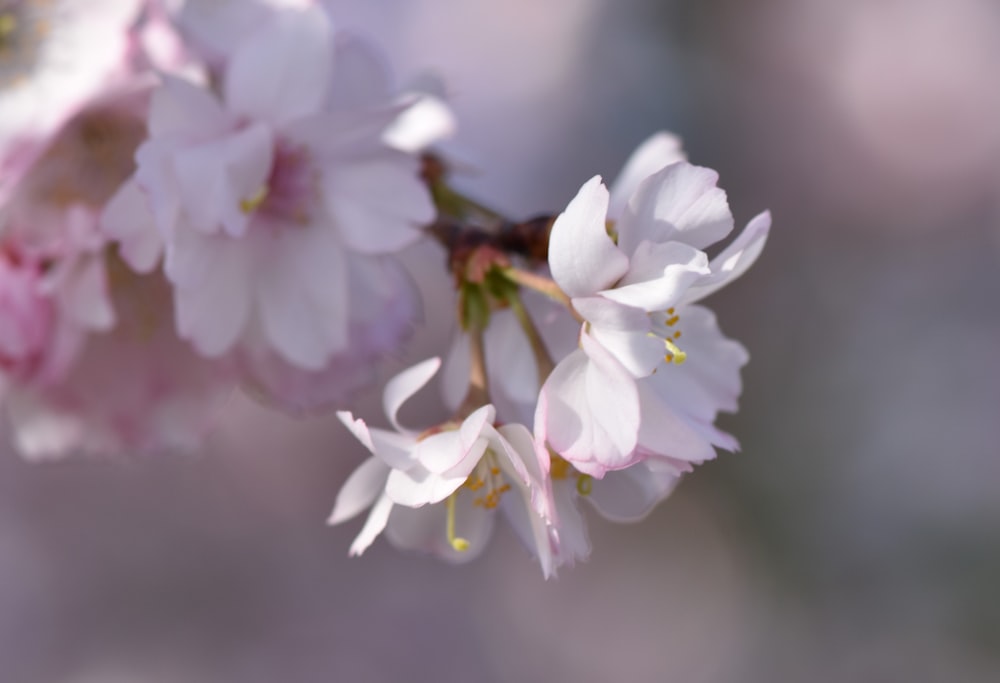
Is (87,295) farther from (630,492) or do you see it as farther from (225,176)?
(630,492)

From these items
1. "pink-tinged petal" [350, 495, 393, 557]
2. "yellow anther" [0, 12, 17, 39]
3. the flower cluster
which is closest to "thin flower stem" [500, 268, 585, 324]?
the flower cluster

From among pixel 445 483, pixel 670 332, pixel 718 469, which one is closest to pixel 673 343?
pixel 670 332

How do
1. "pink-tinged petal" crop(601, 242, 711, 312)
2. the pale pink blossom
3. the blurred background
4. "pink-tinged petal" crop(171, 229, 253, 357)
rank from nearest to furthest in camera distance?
"pink-tinged petal" crop(601, 242, 711, 312) → "pink-tinged petal" crop(171, 229, 253, 357) → the pale pink blossom → the blurred background

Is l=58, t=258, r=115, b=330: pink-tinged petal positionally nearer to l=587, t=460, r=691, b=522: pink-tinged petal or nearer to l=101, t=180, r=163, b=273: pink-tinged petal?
l=101, t=180, r=163, b=273: pink-tinged petal

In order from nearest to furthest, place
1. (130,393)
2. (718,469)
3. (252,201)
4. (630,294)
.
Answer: (630,294), (252,201), (130,393), (718,469)

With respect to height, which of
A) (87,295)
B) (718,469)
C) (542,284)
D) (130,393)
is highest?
(542,284)

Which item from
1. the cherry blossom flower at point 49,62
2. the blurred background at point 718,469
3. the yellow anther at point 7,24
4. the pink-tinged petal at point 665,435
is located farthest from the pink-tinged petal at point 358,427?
the blurred background at point 718,469
